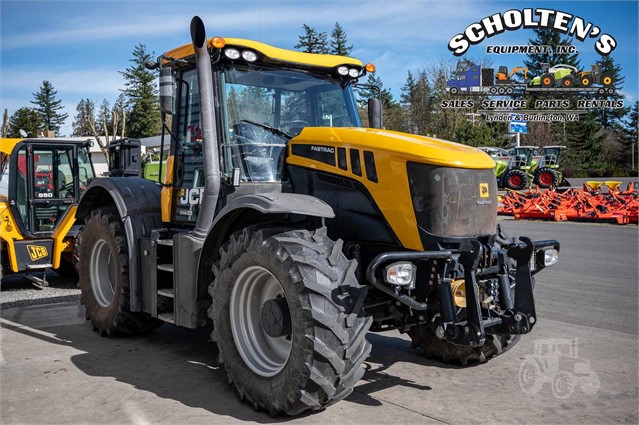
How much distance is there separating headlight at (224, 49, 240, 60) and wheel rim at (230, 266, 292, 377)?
1900 millimetres

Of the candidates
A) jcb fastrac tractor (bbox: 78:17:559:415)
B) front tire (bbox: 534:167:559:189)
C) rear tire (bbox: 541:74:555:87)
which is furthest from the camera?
rear tire (bbox: 541:74:555:87)

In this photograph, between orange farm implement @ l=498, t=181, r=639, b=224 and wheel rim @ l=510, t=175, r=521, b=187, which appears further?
wheel rim @ l=510, t=175, r=521, b=187

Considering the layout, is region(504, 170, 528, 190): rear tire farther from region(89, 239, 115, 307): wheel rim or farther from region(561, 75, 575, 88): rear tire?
region(89, 239, 115, 307): wheel rim

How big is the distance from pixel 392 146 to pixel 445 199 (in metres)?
0.55

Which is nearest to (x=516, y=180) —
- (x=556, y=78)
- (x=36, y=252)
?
(x=556, y=78)

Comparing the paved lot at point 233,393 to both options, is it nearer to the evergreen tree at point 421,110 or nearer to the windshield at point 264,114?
the windshield at point 264,114

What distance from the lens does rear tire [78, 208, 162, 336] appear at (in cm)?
631

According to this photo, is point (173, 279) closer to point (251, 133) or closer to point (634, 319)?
point (251, 133)

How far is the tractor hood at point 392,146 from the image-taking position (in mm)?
4578

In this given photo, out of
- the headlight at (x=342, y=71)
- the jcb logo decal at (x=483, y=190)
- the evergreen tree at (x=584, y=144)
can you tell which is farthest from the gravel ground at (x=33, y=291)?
the evergreen tree at (x=584, y=144)

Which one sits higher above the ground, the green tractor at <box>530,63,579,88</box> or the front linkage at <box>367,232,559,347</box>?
the green tractor at <box>530,63,579,88</box>

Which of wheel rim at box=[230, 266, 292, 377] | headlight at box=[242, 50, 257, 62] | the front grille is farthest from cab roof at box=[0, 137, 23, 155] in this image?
the front grille

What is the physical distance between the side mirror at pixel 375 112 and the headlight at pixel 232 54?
1512 millimetres

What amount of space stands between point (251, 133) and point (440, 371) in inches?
103
